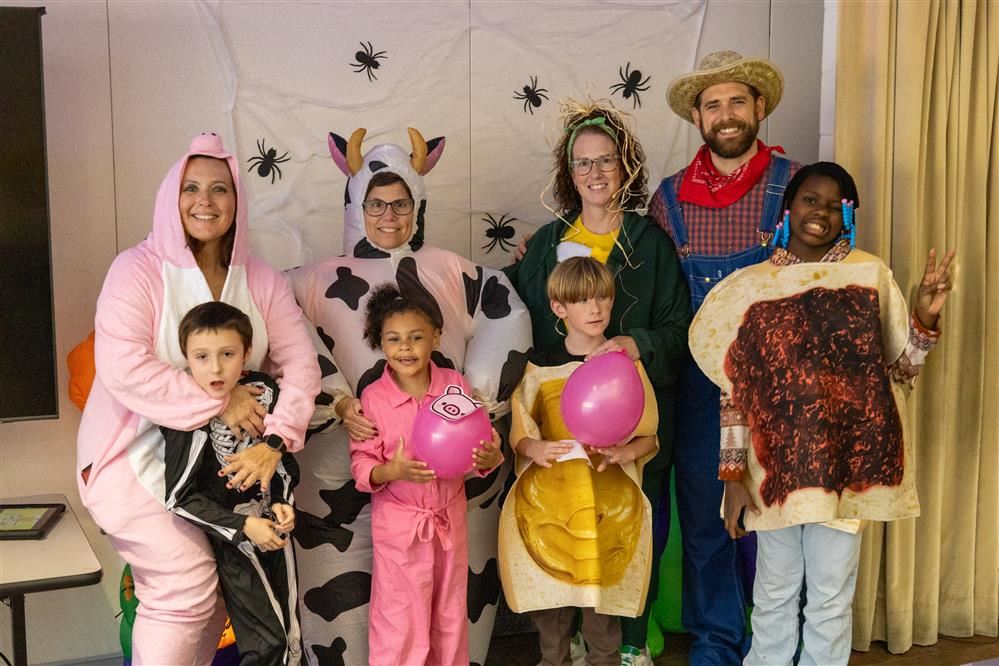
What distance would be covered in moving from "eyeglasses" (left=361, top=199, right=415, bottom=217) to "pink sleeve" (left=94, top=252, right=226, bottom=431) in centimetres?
74

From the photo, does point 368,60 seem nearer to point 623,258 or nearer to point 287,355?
point 623,258

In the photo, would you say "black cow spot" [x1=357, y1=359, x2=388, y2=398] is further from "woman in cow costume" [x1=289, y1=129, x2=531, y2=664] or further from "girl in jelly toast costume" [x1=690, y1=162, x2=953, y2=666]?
"girl in jelly toast costume" [x1=690, y1=162, x2=953, y2=666]

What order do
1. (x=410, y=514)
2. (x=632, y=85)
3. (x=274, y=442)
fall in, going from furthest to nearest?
(x=632, y=85)
(x=410, y=514)
(x=274, y=442)

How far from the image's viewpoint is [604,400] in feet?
8.28

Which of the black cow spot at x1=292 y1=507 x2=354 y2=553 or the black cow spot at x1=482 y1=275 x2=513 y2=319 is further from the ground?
the black cow spot at x1=482 y1=275 x2=513 y2=319

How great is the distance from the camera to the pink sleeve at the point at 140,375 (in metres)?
2.31

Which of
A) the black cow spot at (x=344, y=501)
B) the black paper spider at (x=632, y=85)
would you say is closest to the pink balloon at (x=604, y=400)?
the black cow spot at (x=344, y=501)

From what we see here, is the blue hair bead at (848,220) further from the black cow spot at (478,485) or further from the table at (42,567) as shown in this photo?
the table at (42,567)

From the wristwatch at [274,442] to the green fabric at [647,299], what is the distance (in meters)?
0.87

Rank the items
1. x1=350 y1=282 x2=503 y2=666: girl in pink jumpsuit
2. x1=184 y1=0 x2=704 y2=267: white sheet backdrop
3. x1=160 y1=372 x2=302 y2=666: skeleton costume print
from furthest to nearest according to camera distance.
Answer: x1=184 y1=0 x2=704 y2=267: white sheet backdrop → x1=350 y1=282 x2=503 y2=666: girl in pink jumpsuit → x1=160 y1=372 x2=302 y2=666: skeleton costume print

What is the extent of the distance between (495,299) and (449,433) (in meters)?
0.61

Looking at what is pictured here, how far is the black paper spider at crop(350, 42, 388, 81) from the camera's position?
3.39 m

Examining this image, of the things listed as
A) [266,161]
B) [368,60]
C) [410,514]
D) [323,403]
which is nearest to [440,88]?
[368,60]

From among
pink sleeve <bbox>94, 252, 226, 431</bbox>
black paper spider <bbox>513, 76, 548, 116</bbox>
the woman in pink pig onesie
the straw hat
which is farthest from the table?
the straw hat
